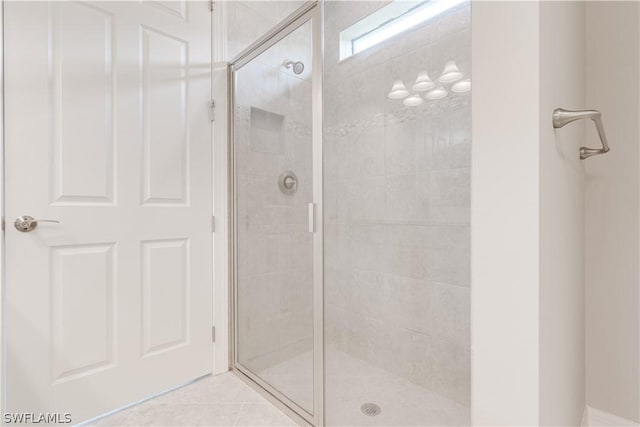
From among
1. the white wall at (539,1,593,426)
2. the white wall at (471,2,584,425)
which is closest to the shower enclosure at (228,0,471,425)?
the white wall at (539,1,593,426)

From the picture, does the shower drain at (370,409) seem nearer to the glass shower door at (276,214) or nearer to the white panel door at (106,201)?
the glass shower door at (276,214)

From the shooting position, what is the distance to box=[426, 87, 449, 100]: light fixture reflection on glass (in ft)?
5.35

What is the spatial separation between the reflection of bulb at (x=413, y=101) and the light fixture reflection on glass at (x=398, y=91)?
0.03m

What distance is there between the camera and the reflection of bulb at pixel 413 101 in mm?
1716

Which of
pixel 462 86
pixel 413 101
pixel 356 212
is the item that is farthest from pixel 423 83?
pixel 356 212

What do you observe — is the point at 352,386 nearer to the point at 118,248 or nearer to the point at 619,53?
the point at 118,248

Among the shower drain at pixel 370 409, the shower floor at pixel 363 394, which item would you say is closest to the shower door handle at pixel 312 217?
the shower floor at pixel 363 394

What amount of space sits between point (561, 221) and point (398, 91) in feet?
3.73

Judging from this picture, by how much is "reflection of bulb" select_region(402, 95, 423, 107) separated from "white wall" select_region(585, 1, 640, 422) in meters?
0.73

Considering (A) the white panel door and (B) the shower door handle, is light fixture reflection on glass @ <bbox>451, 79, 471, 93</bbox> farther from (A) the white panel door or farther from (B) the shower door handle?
(A) the white panel door

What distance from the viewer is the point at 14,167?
137 centimetres

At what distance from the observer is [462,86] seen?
1.58m

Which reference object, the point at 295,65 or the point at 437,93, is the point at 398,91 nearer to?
the point at 437,93

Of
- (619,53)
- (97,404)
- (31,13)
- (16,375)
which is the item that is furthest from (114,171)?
(619,53)
